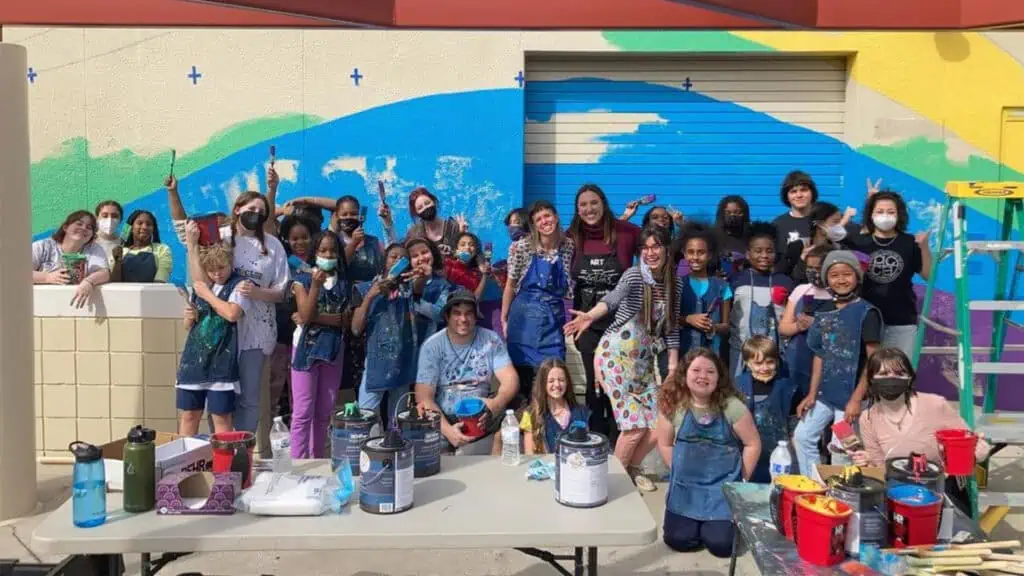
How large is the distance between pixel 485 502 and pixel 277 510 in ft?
2.36

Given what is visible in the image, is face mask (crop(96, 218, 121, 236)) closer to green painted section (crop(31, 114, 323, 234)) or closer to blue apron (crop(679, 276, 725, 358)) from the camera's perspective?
green painted section (crop(31, 114, 323, 234))

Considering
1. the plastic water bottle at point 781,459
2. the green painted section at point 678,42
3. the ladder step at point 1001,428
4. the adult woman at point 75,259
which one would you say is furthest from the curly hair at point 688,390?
the green painted section at point 678,42

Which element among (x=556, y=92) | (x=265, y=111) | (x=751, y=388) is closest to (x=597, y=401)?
(x=751, y=388)

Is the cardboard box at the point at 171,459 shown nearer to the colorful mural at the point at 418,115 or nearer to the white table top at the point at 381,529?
the white table top at the point at 381,529

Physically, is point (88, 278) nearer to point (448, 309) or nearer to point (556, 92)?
point (448, 309)

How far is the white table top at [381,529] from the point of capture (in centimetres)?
285

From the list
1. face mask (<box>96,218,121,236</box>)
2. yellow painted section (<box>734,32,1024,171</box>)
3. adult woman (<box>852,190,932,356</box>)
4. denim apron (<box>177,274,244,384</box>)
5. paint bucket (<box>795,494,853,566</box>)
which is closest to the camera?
paint bucket (<box>795,494,853,566</box>)

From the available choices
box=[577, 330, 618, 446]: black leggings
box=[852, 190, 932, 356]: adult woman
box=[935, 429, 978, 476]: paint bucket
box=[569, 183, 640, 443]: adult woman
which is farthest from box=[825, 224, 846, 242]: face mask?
box=[935, 429, 978, 476]: paint bucket

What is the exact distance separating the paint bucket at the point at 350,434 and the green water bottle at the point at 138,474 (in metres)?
0.68

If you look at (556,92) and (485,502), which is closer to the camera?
(485,502)

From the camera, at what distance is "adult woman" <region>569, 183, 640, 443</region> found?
222 inches

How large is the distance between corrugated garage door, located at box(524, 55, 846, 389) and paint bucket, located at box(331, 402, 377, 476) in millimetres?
4778

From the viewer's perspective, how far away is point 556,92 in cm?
790

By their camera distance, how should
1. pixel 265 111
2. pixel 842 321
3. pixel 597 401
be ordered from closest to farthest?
pixel 842 321
pixel 597 401
pixel 265 111
